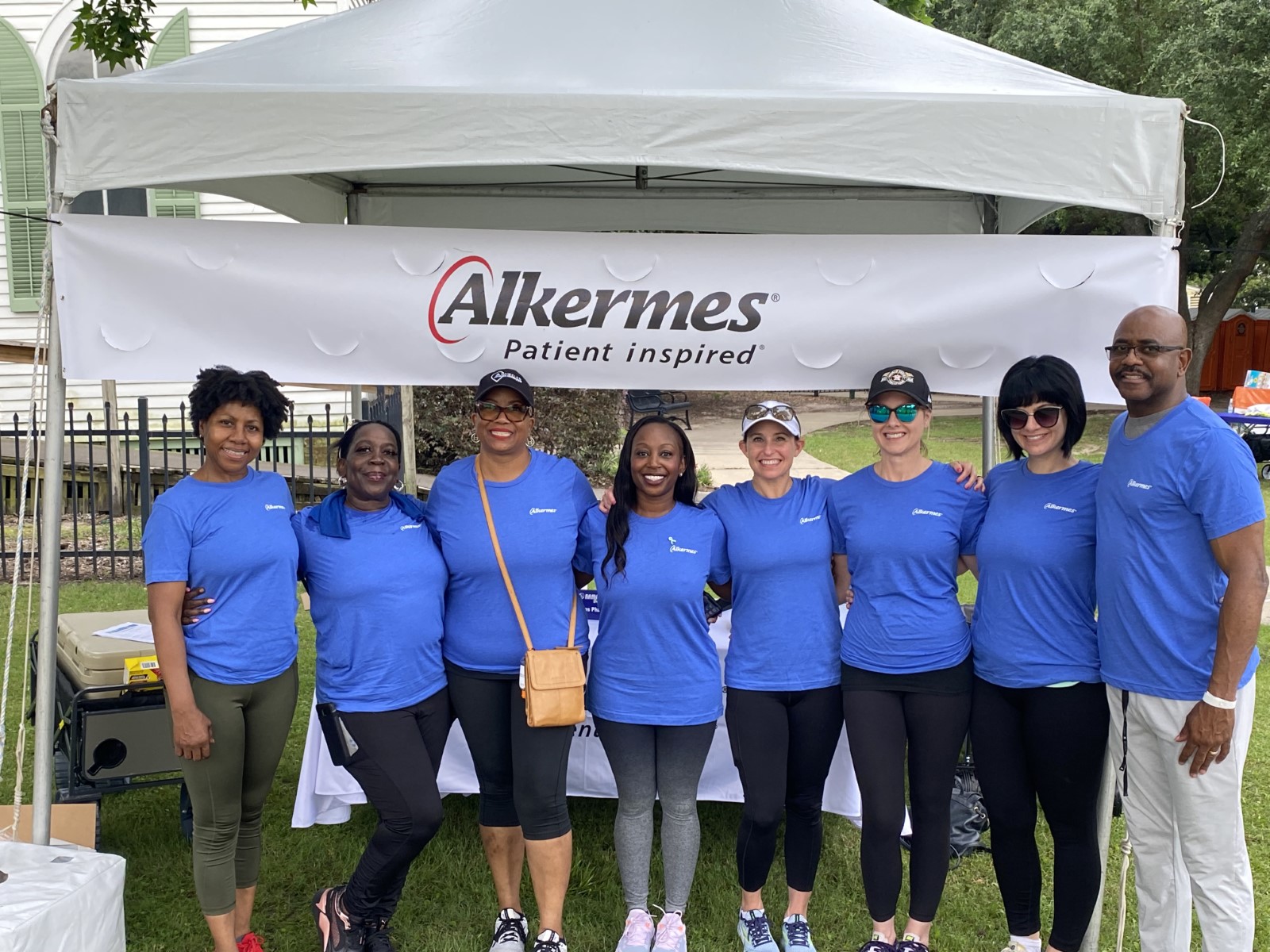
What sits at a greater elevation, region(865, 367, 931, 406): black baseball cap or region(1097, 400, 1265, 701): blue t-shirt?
region(865, 367, 931, 406): black baseball cap

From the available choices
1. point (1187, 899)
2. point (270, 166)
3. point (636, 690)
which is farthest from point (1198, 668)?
point (270, 166)

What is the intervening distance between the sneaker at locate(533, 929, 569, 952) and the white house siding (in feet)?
29.3

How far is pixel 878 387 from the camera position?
129 inches

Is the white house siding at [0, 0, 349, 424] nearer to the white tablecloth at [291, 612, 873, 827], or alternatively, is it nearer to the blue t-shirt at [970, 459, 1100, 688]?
the white tablecloth at [291, 612, 873, 827]

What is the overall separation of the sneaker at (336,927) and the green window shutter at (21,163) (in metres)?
10.2

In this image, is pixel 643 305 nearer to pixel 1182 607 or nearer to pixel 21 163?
pixel 1182 607

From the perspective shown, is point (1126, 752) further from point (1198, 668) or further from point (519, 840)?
point (519, 840)

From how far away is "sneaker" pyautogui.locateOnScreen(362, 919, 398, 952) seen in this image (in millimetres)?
3389

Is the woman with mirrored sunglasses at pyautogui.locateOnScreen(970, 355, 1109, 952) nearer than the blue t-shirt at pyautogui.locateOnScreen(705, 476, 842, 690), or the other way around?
the woman with mirrored sunglasses at pyautogui.locateOnScreen(970, 355, 1109, 952)

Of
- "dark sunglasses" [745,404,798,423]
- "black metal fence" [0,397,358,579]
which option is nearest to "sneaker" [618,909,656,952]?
"dark sunglasses" [745,404,798,423]

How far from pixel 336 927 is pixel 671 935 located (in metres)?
1.05

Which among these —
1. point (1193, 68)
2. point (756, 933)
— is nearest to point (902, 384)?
point (756, 933)

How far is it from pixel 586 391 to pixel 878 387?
28.1ft

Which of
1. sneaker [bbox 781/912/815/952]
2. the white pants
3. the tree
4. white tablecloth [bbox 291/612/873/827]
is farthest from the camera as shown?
the tree
